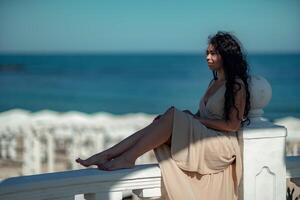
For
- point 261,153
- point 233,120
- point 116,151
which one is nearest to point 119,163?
point 116,151

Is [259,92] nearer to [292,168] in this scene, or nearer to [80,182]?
[292,168]

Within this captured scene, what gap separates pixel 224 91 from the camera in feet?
10.6

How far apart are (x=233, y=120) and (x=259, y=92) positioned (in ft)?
0.68

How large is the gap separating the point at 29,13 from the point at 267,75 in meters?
22.4

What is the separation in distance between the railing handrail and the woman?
73mm

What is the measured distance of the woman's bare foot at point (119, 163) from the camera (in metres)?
2.87

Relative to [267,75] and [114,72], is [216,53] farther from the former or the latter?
[114,72]

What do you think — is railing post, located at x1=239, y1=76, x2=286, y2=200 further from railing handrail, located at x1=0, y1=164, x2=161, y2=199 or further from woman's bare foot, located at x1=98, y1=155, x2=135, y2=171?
woman's bare foot, located at x1=98, y1=155, x2=135, y2=171

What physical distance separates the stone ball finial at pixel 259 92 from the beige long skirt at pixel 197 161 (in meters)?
0.20

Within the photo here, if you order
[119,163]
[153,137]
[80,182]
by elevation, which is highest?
[153,137]

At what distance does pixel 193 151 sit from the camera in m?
2.96

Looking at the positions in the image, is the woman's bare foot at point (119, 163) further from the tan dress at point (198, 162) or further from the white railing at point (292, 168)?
the white railing at point (292, 168)

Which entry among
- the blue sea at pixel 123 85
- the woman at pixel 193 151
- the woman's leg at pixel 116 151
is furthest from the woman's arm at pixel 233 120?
the blue sea at pixel 123 85

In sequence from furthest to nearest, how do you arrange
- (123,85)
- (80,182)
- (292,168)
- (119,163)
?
1. (123,85)
2. (292,168)
3. (119,163)
4. (80,182)
